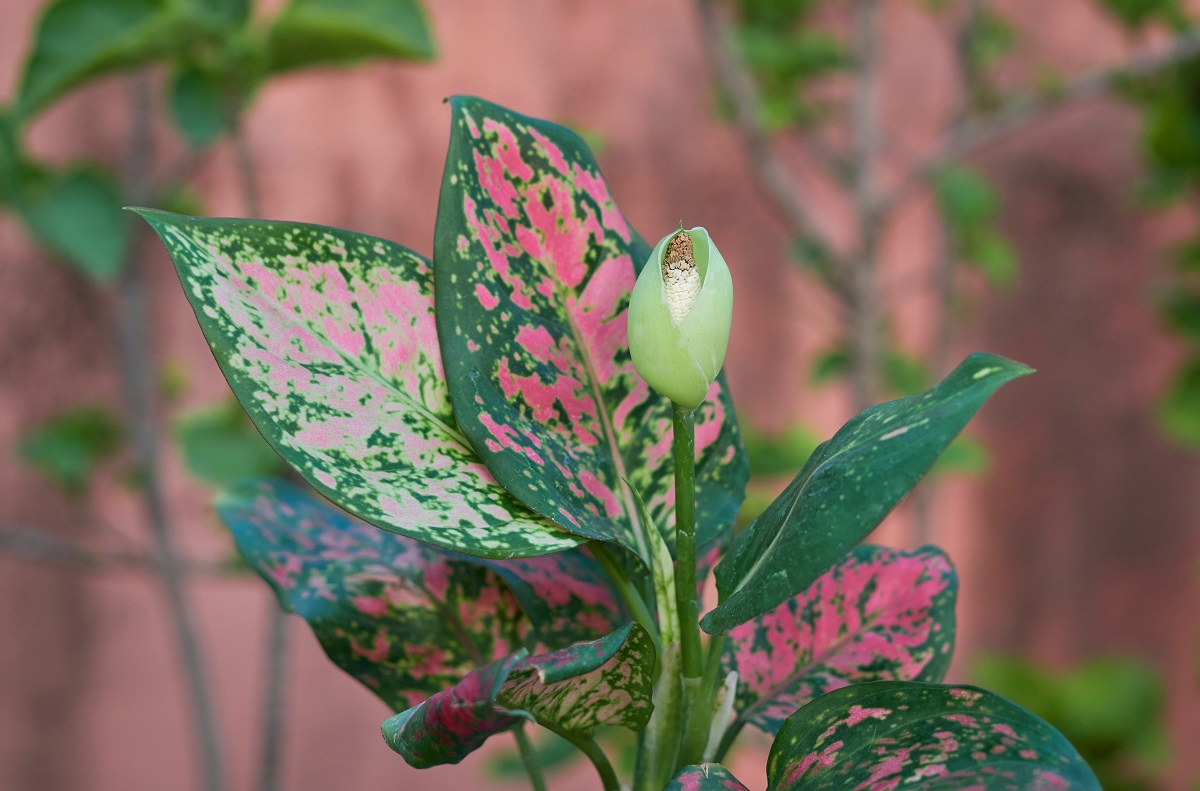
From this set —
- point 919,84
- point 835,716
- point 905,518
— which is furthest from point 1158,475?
point 835,716

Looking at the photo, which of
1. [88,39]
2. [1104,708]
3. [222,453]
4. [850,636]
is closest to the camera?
[850,636]

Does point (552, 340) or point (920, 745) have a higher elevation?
point (552, 340)

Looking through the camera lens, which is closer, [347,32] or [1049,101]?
[347,32]

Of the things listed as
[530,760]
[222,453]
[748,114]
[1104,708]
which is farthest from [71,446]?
[1104,708]

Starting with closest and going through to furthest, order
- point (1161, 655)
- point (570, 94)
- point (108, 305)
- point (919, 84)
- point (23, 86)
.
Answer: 1. point (23, 86)
2. point (108, 305)
3. point (570, 94)
4. point (919, 84)
5. point (1161, 655)

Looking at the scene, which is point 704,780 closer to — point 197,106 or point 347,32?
point 347,32

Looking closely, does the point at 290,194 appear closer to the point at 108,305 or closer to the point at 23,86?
the point at 108,305

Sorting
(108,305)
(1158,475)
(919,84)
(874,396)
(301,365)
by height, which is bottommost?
(1158,475)

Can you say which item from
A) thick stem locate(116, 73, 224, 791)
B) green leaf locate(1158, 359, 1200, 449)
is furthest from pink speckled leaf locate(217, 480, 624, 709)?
green leaf locate(1158, 359, 1200, 449)
